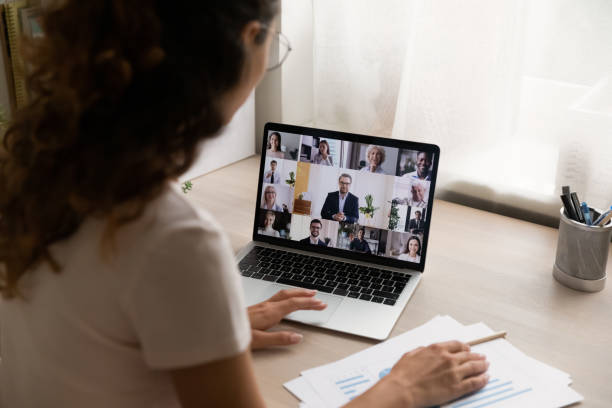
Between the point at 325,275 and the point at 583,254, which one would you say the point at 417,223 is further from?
the point at 583,254

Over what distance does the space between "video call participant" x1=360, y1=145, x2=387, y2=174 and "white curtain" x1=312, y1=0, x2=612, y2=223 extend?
0.40 metres

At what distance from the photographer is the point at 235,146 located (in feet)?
5.89

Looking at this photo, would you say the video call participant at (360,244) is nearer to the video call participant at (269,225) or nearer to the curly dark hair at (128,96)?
the video call participant at (269,225)

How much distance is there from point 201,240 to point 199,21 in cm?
19

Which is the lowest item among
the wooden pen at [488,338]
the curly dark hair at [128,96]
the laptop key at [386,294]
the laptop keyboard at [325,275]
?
the wooden pen at [488,338]

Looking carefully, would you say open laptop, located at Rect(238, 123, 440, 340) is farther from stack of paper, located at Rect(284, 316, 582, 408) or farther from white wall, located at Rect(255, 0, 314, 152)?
white wall, located at Rect(255, 0, 314, 152)

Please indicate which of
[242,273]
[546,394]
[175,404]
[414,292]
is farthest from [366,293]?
[175,404]

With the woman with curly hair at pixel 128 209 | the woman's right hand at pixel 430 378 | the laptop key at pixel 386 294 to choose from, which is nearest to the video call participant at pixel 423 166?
the laptop key at pixel 386 294

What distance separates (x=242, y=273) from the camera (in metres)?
1.20

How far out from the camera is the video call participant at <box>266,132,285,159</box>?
1268 millimetres

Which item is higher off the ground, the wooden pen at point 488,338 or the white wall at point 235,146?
the white wall at point 235,146

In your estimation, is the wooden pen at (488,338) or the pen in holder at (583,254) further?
the pen in holder at (583,254)

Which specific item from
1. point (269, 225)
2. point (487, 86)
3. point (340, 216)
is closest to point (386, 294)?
point (340, 216)

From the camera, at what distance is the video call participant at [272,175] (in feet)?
4.17
